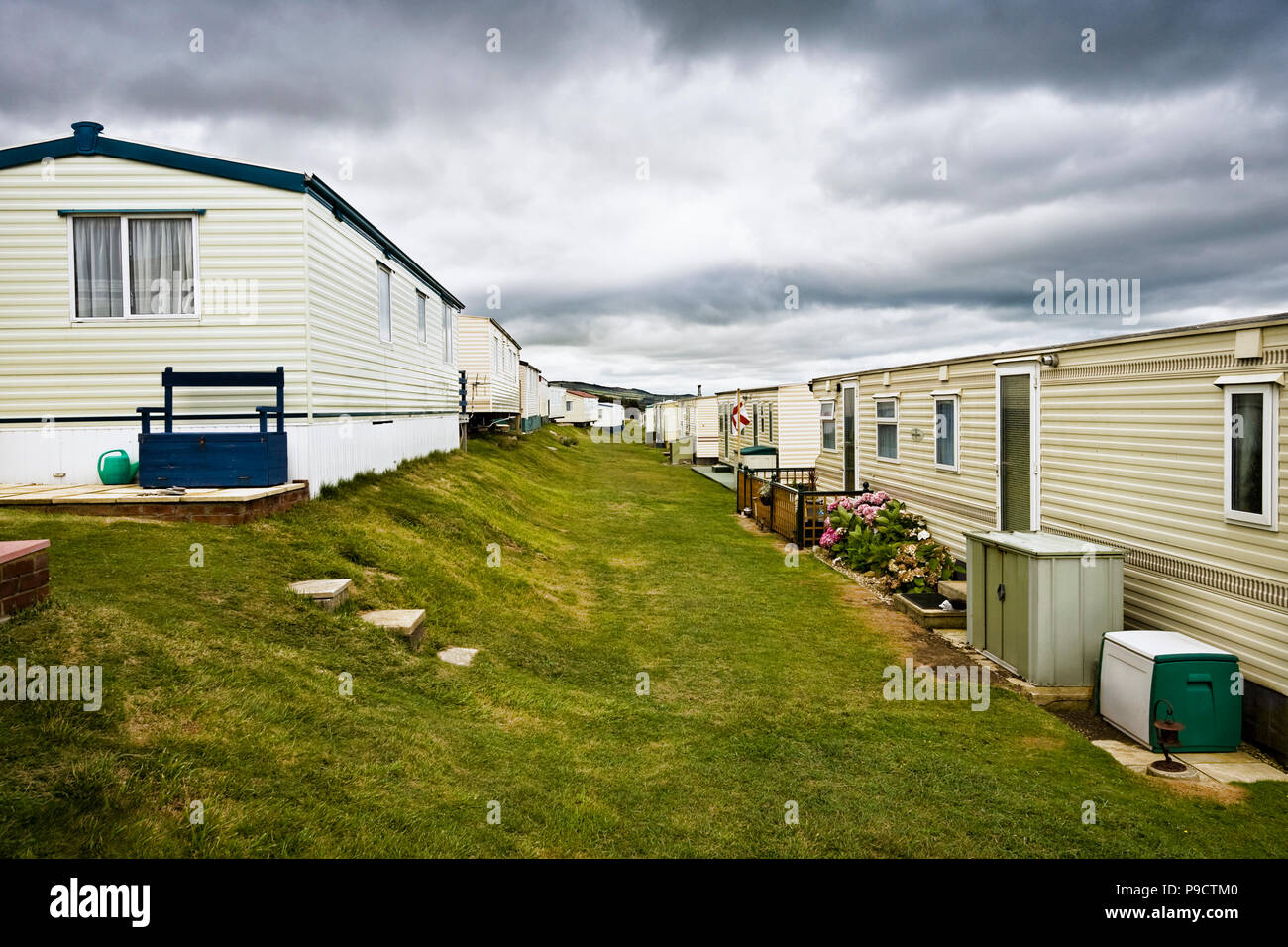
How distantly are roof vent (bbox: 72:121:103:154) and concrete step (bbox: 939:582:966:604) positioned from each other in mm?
13465

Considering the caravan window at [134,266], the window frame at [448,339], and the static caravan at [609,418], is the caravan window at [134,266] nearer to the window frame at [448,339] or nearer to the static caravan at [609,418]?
the window frame at [448,339]

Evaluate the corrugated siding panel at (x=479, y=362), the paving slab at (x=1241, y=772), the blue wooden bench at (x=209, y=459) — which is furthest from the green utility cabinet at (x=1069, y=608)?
the corrugated siding panel at (x=479, y=362)

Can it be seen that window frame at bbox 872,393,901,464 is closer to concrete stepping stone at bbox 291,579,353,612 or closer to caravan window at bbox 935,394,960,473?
caravan window at bbox 935,394,960,473

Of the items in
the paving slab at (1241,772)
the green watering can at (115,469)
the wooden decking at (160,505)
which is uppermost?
the green watering can at (115,469)

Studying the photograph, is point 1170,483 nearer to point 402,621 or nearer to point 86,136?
point 402,621

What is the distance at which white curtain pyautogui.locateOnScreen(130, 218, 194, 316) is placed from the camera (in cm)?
1091

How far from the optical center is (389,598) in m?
8.09

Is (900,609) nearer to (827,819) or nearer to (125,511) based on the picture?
(827,819)

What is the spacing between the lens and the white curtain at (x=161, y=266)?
10.9 meters

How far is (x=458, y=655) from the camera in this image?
739 centimetres

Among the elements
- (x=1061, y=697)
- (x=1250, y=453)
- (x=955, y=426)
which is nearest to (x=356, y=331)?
(x=955, y=426)

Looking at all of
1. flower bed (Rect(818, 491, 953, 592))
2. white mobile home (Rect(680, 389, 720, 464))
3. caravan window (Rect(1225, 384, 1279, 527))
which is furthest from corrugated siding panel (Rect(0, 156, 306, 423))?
white mobile home (Rect(680, 389, 720, 464))

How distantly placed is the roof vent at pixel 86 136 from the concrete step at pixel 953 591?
13465 mm

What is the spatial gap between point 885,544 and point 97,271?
12900mm
